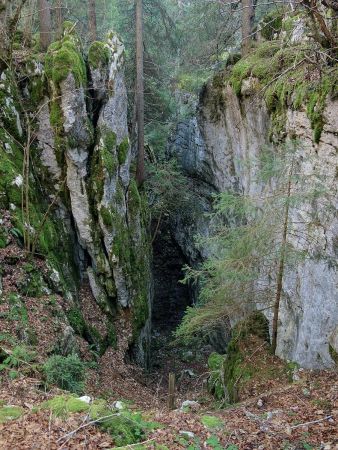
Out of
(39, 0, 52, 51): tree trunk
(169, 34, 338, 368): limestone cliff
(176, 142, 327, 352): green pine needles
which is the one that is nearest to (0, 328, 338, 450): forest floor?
(169, 34, 338, 368): limestone cliff

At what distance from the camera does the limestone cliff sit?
24.7 ft

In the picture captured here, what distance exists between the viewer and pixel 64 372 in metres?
7.10

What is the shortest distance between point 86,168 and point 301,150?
639 centimetres

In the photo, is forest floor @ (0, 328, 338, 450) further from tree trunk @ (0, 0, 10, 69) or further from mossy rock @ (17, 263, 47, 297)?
tree trunk @ (0, 0, 10, 69)

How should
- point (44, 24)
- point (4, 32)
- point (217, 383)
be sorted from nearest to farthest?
point (217, 383) → point (4, 32) → point (44, 24)

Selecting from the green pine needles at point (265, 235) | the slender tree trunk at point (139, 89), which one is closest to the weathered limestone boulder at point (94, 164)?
the slender tree trunk at point (139, 89)

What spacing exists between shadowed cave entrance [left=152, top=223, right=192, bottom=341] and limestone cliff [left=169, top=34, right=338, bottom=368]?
6.83m

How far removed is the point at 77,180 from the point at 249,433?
28.7ft

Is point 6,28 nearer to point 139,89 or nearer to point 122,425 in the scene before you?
point 139,89

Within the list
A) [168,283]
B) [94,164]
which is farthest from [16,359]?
[168,283]

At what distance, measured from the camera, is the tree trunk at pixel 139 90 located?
50.5 ft

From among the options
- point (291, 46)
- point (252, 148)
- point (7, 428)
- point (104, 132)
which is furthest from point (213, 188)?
point (7, 428)

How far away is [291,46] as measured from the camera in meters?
9.36

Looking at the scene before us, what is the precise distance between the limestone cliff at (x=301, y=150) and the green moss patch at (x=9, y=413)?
208 inches
